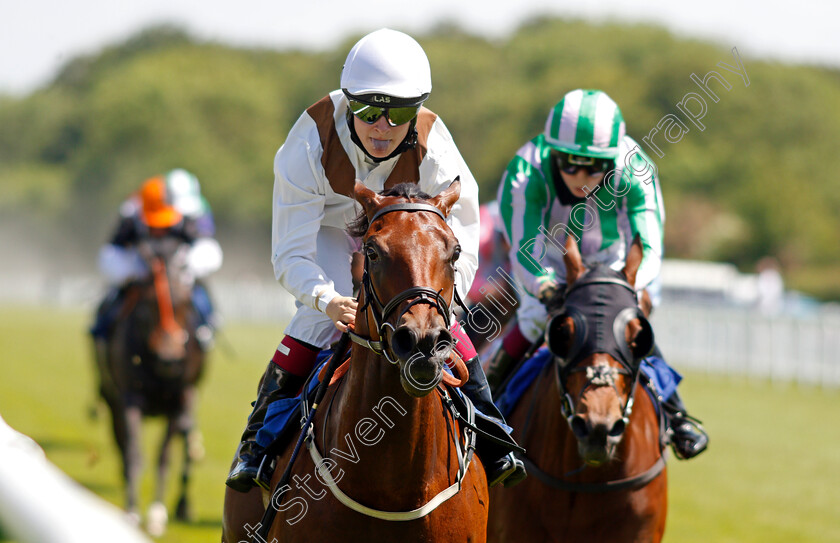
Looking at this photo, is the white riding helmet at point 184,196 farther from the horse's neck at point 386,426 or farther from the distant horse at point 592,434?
the horse's neck at point 386,426

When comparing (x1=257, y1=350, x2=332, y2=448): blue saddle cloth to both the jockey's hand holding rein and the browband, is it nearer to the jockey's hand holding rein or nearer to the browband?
the jockey's hand holding rein

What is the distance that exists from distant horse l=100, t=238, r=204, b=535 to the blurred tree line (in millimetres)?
42443

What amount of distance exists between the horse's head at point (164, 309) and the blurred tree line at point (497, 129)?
42.5m

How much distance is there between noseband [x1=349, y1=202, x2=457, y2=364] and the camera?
3.24 metres

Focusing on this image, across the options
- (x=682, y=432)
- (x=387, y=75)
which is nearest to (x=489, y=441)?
(x=387, y=75)

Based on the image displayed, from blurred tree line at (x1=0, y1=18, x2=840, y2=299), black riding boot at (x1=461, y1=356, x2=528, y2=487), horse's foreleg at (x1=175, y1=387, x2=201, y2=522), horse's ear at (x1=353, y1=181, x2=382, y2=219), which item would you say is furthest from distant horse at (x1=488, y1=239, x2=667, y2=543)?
blurred tree line at (x1=0, y1=18, x2=840, y2=299)

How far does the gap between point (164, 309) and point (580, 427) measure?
5.99 meters

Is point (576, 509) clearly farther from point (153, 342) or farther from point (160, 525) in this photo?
point (153, 342)

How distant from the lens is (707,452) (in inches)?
521

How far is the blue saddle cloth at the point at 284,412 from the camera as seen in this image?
4.13 meters

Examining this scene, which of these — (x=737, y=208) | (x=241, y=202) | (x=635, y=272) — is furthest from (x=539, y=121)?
(x=635, y=272)

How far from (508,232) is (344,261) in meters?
1.61

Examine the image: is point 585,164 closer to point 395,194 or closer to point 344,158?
point 344,158

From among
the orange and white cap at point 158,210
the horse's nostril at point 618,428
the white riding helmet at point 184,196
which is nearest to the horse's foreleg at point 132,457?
the orange and white cap at point 158,210
